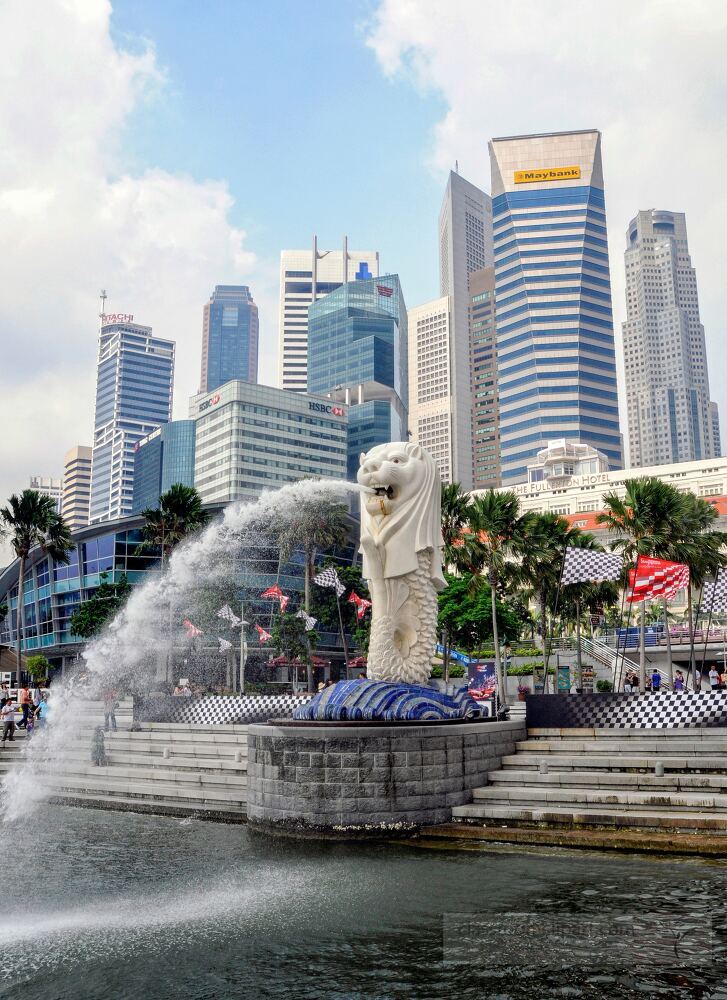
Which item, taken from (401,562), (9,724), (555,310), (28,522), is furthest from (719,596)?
(555,310)

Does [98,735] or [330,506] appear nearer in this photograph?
[98,735]

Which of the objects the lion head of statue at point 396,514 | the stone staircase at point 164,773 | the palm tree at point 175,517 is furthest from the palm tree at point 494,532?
the lion head of statue at point 396,514

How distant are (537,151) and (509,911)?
198722 millimetres

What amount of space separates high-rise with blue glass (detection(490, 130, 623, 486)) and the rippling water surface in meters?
160

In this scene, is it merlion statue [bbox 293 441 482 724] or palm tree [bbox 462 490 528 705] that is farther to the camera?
palm tree [bbox 462 490 528 705]

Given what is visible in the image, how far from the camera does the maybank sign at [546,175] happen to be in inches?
7146

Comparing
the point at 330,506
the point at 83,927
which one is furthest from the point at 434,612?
the point at 330,506

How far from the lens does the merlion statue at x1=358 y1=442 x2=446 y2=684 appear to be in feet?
53.3

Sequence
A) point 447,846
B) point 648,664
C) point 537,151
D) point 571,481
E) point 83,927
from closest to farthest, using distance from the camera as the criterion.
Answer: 1. point 83,927
2. point 447,846
3. point 648,664
4. point 571,481
5. point 537,151

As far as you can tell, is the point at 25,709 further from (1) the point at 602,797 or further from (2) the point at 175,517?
(1) the point at 602,797

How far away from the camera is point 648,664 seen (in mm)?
48625

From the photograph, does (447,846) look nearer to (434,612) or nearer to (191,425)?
(434,612)

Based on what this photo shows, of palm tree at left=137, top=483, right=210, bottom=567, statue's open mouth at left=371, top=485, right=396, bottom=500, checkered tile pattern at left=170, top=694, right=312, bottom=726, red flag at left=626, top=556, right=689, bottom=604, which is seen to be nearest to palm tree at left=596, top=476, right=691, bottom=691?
red flag at left=626, top=556, right=689, bottom=604

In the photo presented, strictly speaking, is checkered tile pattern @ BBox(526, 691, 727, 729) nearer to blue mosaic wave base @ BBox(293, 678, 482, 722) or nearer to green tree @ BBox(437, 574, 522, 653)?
blue mosaic wave base @ BBox(293, 678, 482, 722)
